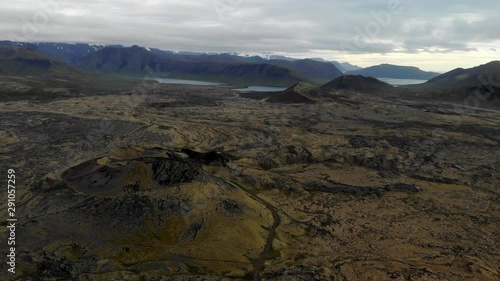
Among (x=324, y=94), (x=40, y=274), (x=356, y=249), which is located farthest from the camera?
(x=324, y=94)

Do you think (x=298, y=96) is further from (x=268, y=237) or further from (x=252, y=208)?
(x=268, y=237)

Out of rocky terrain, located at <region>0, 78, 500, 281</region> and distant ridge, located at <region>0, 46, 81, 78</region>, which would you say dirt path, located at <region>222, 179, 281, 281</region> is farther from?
distant ridge, located at <region>0, 46, 81, 78</region>

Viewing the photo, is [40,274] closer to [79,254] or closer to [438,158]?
[79,254]

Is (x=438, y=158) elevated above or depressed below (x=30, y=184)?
above

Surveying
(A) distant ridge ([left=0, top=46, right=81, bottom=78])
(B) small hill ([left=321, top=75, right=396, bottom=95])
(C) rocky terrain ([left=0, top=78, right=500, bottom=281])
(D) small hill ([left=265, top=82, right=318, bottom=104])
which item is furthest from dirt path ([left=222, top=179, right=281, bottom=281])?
(A) distant ridge ([left=0, top=46, right=81, bottom=78])

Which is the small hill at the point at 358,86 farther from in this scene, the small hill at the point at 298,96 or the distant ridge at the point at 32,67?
the distant ridge at the point at 32,67

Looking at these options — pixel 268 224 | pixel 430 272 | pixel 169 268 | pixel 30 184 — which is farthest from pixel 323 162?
pixel 30 184
